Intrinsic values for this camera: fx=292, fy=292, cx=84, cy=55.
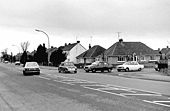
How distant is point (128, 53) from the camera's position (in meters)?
73.2

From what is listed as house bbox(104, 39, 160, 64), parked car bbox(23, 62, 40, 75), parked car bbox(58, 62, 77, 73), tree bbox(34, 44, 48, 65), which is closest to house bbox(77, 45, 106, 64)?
house bbox(104, 39, 160, 64)

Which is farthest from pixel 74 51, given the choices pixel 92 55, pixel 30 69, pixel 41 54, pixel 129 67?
pixel 30 69

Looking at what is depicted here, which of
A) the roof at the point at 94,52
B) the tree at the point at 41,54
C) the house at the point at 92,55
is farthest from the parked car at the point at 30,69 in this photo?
the roof at the point at 94,52

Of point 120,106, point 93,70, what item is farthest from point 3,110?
point 93,70

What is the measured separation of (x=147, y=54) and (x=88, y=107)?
66.3m

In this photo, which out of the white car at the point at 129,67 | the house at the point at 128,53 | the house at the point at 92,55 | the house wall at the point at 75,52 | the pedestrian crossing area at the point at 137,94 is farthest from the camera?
the house wall at the point at 75,52

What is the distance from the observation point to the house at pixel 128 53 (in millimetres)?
72312

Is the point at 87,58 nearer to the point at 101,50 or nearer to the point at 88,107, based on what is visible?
the point at 101,50

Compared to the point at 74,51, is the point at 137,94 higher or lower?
lower

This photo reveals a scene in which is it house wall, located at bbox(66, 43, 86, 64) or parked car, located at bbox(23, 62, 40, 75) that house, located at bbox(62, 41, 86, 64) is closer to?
house wall, located at bbox(66, 43, 86, 64)

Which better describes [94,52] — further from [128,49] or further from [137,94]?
[137,94]

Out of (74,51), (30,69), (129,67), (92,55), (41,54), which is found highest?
(74,51)

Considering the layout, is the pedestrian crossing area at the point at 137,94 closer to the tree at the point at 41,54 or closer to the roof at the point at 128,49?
the roof at the point at 128,49

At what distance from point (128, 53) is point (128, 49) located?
2162mm
